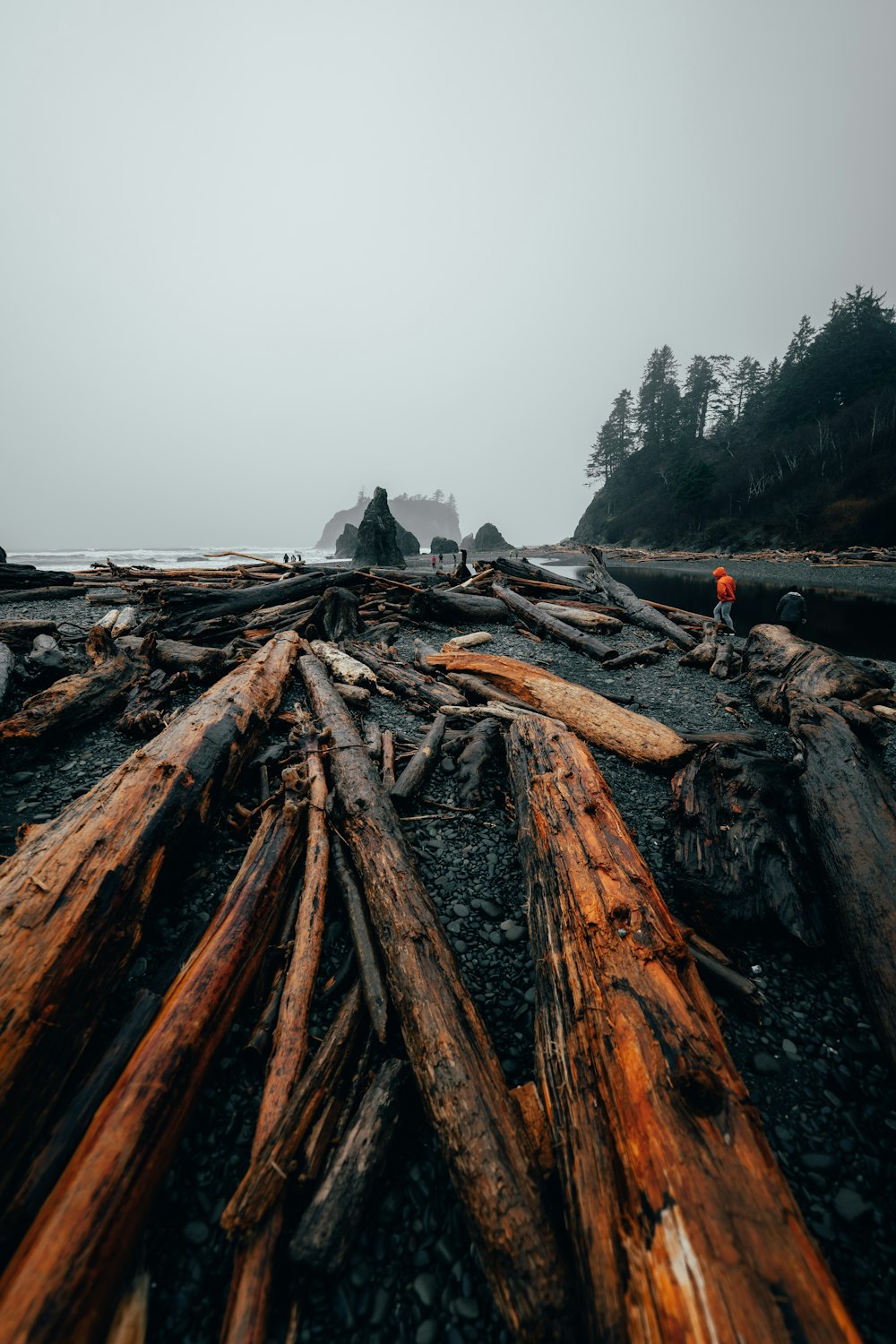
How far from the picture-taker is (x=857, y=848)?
3.40 m

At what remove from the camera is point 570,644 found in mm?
11016

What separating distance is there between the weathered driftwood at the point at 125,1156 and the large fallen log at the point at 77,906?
12.3 inches

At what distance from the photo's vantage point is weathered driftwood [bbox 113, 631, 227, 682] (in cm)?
660

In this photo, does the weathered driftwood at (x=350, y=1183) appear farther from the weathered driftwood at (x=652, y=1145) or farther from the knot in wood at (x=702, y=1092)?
the knot in wood at (x=702, y=1092)

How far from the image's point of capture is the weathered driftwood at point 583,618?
1185 centimetres

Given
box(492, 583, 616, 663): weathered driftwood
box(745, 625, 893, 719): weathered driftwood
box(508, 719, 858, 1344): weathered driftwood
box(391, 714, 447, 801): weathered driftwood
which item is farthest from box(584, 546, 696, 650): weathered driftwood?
box(508, 719, 858, 1344): weathered driftwood

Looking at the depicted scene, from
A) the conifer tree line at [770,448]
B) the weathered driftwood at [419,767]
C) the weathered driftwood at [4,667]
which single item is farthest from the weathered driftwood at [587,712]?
the conifer tree line at [770,448]

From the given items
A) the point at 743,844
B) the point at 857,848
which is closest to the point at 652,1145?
the point at 743,844

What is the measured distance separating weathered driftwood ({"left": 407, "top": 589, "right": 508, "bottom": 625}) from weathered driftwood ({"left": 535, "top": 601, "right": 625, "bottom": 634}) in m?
1.33

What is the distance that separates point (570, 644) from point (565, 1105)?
32.0 feet

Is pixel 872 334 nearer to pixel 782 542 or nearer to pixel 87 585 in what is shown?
pixel 782 542

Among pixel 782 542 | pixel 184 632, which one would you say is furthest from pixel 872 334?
pixel 184 632

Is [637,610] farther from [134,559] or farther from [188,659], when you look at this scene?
[134,559]

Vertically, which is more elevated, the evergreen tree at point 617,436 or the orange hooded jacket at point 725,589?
the evergreen tree at point 617,436
